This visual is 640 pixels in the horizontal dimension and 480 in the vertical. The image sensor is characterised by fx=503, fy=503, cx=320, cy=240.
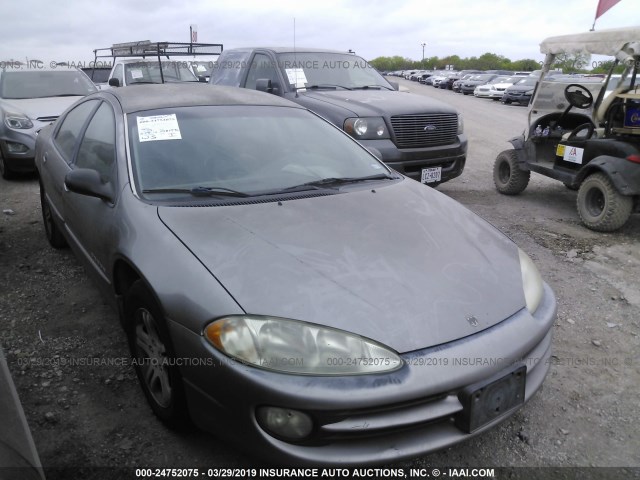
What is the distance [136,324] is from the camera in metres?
2.39

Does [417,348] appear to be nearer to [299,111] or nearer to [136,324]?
[136,324]

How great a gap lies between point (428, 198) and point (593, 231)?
127 inches

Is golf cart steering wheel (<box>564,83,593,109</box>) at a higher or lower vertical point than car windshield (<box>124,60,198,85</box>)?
lower

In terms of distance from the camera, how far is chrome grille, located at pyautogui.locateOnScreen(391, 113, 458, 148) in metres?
5.68

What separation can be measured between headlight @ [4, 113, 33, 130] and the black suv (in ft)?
9.03

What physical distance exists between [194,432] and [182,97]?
2.04m

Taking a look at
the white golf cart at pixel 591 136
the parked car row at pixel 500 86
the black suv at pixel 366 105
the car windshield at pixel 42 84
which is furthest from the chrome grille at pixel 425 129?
the parked car row at pixel 500 86

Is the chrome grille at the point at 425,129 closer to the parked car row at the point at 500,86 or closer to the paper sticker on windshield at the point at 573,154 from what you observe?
the paper sticker on windshield at the point at 573,154

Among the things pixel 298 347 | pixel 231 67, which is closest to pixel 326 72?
pixel 231 67

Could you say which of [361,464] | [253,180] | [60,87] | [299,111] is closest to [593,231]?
[299,111]

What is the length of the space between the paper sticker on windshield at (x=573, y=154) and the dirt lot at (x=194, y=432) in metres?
1.09

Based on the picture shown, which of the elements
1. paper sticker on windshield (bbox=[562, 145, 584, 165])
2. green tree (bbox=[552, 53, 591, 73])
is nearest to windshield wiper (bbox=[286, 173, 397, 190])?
paper sticker on windshield (bbox=[562, 145, 584, 165])

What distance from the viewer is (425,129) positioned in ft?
19.1

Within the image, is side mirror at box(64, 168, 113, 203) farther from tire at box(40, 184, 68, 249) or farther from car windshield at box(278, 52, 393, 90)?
car windshield at box(278, 52, 393, 90)
